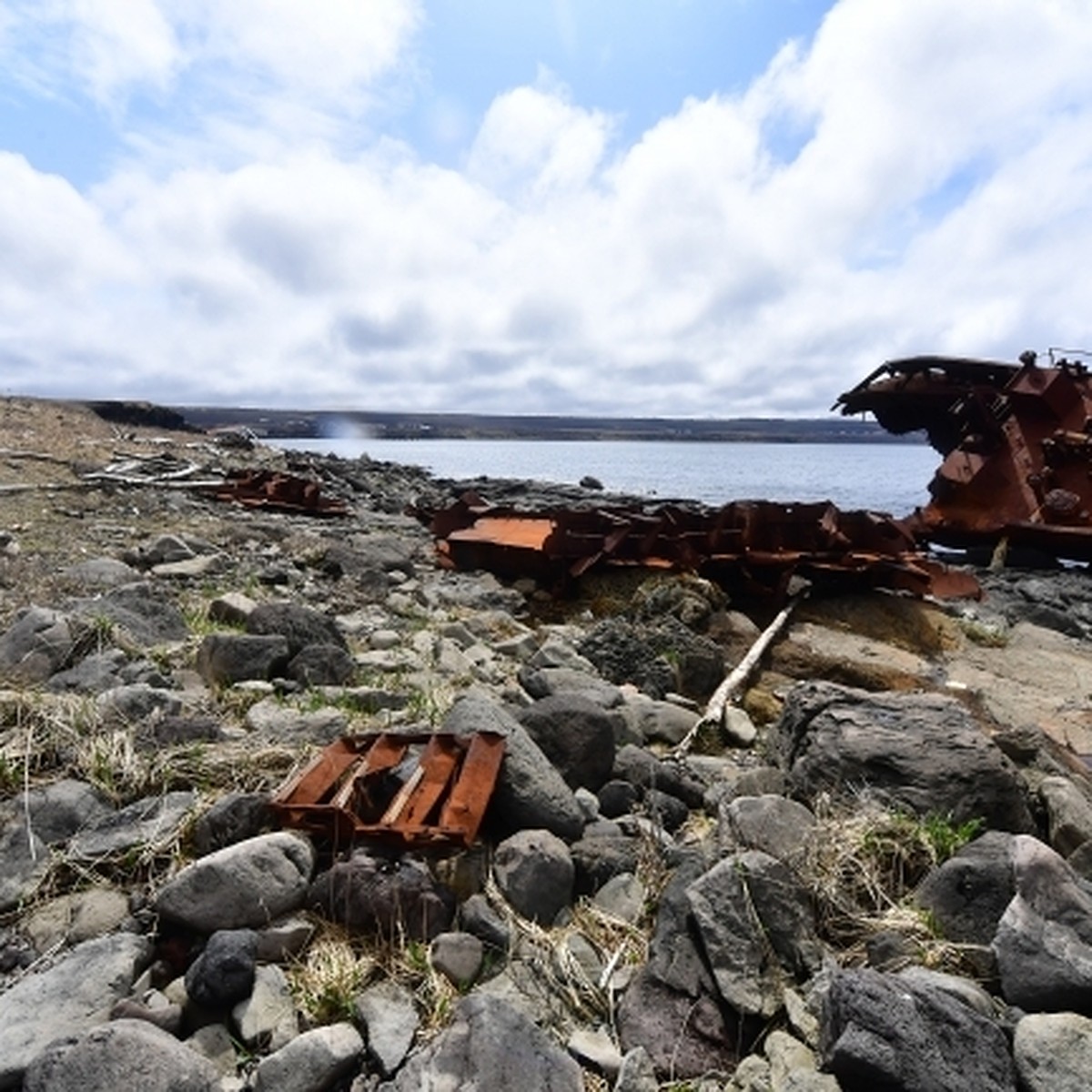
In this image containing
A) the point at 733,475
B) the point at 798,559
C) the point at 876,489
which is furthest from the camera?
the point at 733,475

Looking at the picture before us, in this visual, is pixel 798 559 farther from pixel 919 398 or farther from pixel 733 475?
pixel 733 475

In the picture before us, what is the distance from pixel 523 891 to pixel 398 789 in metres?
0.69

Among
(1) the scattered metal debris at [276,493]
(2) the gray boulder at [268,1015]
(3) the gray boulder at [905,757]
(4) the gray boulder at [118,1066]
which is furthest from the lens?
(1) the scattered metal debris at [276,493]

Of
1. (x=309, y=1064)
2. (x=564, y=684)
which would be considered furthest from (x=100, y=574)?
(x=309, y=1064)

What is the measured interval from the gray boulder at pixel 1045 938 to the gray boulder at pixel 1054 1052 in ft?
0.26

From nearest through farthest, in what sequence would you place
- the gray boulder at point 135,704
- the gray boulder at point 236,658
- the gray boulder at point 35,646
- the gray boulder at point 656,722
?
the gray boulder at point 135,704 < the gray boulder at point 35,646 < the gray boulder at point 236,658 < the gray boulder at point 656,722

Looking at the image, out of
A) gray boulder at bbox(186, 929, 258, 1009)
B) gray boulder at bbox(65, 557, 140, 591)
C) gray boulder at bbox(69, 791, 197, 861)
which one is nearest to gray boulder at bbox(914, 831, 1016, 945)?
gray boulder at bbox(186, 929, 258, 1009)

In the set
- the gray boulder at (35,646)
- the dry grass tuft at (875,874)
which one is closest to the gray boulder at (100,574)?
the gray boulder at (35,646)

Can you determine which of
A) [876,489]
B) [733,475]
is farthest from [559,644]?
[733,475]

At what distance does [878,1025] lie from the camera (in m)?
1.79

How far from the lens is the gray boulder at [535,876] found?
2.46 metres

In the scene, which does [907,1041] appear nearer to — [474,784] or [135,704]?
[474,784]

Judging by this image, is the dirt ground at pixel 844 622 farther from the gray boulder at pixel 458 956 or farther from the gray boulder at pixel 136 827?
the gray boulder at pixel 458 956

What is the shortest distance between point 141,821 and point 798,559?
22.8 ft
